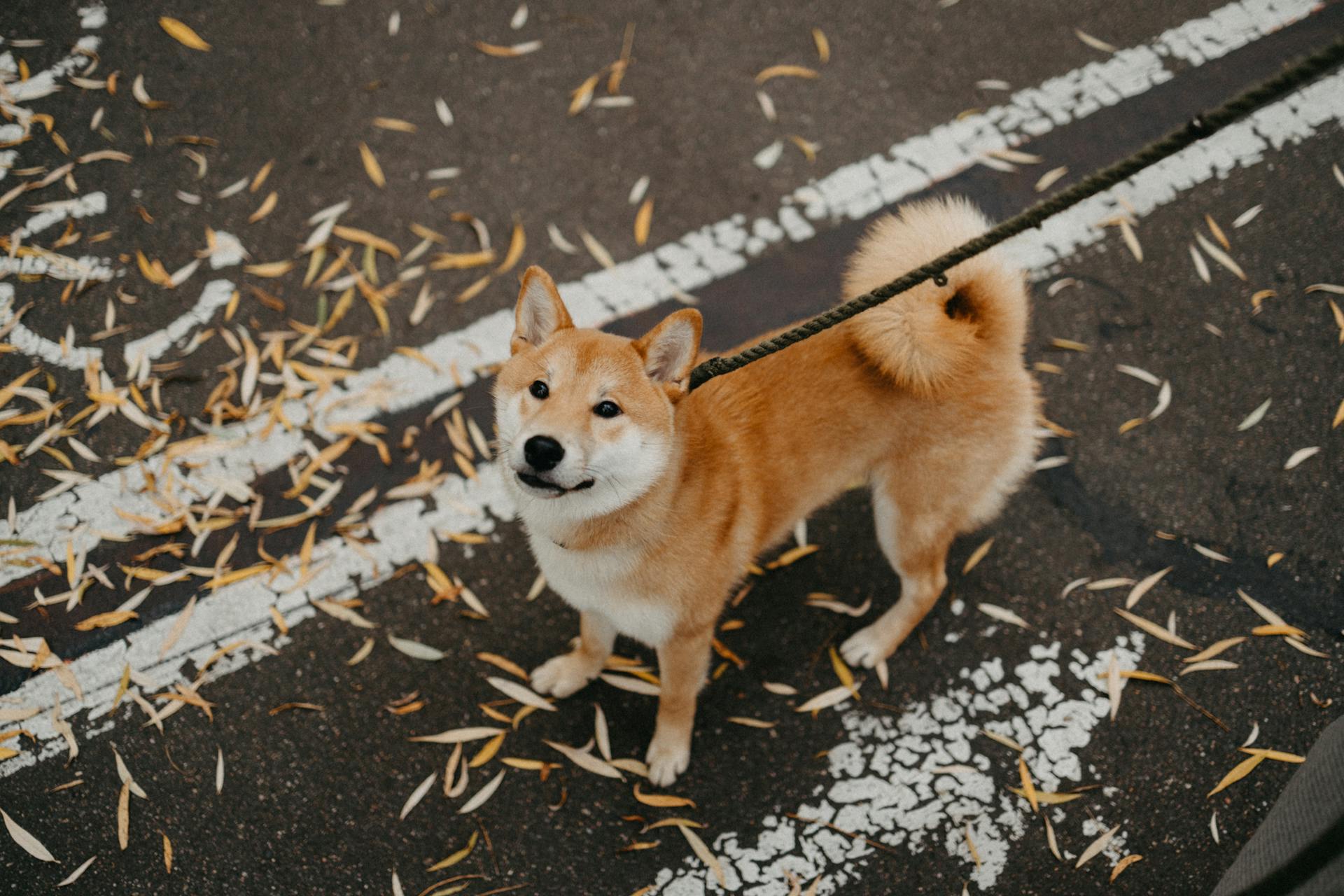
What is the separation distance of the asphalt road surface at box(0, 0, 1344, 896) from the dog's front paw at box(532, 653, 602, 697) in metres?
0.07

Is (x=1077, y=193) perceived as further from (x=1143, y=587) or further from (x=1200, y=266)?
(x=1200, y=266)

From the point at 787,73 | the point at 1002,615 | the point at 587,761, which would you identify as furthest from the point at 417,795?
the point at 787,73

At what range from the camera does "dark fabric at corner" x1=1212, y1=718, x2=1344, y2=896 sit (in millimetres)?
1438

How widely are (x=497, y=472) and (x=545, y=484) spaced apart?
50.5 inches

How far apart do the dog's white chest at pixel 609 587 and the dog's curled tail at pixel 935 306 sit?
931 millimetres

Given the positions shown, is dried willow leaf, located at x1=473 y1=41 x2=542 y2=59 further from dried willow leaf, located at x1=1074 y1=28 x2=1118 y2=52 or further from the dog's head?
dried willow leaf, located at x1=1074 y1=28 x2=1118 y2=52

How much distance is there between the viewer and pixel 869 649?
283 centimetres

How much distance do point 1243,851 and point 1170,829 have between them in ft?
2.19

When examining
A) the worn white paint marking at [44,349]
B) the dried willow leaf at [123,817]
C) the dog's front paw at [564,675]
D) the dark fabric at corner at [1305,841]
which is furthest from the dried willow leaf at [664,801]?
Result: the worn white paint marking at [44,349]

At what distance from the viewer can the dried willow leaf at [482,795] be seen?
2.58 meters

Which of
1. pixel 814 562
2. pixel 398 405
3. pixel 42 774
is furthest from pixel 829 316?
pixel 42 774

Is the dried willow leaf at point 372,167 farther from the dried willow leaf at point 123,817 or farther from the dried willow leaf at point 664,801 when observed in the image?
the dried willow leaf at point 664,801

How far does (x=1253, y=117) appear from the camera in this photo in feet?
12.6

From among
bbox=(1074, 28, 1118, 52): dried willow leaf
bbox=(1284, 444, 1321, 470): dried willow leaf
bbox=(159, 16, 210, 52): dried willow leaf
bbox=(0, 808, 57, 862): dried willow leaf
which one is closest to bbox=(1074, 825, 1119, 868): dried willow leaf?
bbox=(1284, 444, 1321, 470): dried willow leaf
